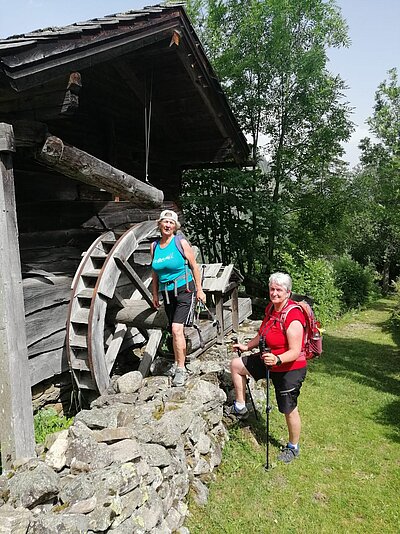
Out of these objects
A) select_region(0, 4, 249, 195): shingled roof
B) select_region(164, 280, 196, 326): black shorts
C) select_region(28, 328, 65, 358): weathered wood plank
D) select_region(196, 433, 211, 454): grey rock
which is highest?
select_region(0, 4, 249, 195): shingled roof

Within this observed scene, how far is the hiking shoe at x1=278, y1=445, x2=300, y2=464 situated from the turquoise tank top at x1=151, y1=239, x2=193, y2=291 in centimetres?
200

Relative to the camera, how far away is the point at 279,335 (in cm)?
376

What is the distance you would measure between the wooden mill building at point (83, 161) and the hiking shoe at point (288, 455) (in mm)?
2139

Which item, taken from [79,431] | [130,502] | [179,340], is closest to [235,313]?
[179,340]

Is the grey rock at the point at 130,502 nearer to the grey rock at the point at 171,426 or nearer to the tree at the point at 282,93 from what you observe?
the grey rock at the point at 171,426

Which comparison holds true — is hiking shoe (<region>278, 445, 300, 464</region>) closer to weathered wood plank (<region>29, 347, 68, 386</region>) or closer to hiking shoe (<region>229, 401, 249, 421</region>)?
hiking shoe (<region>229, 401, 249, 421</region>)

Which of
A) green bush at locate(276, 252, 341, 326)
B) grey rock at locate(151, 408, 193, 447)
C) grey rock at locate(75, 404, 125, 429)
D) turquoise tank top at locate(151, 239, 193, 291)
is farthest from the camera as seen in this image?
green bush at locate(276, 252, 341, 326)

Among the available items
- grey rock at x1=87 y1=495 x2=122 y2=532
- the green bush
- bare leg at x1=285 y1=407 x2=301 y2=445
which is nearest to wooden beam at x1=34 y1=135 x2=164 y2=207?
grey rock at x1=87 y1=495 x2=122 y2=532

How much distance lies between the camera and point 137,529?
275cm

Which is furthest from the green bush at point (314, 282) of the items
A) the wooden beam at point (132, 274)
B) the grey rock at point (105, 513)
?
the grey rock at point (105, 513)

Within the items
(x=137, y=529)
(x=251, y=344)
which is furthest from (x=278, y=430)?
(x=137, y=529)

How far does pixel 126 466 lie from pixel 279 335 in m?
1.69

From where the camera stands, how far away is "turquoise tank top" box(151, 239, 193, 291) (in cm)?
441

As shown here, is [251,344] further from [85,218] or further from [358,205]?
[358,205]
